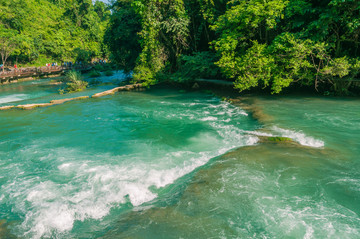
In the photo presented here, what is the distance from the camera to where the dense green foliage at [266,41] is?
9.98 m

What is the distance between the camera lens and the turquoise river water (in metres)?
3.76

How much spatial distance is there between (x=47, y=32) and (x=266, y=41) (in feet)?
150

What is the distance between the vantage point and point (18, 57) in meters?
35.6

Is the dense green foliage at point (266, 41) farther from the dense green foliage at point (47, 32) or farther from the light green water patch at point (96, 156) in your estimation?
the dense green foliage at point (47, 32)

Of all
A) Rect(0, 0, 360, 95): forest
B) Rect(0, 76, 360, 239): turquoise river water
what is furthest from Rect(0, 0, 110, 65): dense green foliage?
Rect(0, 76, 360, 239): turquoise river water

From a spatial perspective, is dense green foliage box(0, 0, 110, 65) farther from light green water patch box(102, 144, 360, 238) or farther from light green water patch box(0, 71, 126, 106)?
light green water patch box(102, 144, 360, 238)

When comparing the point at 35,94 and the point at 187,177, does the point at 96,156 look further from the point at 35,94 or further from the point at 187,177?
the point at 35,94

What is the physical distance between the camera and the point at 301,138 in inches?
270

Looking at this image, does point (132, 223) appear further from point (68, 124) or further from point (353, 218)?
point (68, 124)

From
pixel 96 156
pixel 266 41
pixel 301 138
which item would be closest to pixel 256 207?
pixel 301 138

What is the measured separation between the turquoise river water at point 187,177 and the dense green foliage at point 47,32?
822 inches

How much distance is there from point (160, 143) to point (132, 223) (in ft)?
13.1

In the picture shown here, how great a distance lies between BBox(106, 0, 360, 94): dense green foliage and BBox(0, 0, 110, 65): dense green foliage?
11.4m

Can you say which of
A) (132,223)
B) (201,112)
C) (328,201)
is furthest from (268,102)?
(132,223)
